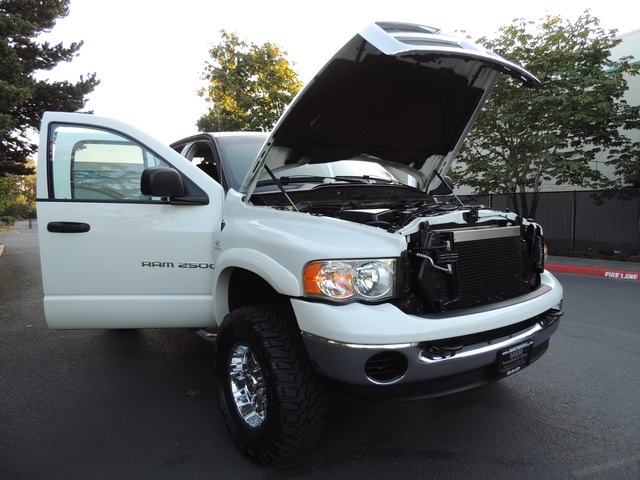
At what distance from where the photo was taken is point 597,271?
9.32 m

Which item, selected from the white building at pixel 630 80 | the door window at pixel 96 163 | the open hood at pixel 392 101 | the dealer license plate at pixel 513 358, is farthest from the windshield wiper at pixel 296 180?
the white building at pixel 630 80

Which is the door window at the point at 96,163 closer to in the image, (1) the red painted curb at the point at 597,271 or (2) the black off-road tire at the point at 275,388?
(2) the black off-road tire at the point at 275,388

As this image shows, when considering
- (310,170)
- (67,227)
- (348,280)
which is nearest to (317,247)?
(348,280)

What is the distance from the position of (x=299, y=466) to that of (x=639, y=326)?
14.9 ft

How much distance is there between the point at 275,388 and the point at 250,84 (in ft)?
55.8

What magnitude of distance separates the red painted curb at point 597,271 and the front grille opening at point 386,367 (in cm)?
893

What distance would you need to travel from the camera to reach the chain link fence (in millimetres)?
11070

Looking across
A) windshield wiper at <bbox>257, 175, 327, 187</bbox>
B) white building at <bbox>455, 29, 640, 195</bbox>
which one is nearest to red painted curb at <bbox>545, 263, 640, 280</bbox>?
white building at <bbox>455, 29, 640, 195</bbox>

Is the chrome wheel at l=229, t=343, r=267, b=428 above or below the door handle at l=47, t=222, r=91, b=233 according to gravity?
below

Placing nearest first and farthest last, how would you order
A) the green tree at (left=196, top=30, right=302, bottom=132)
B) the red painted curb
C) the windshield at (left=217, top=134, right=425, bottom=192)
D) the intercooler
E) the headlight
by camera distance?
the headlight < the intercooler < the windshield at (left=217, top=134, right=425, bottom=192) < the red painted curb < the green tree at (left=196, top=30, right=302, bottom=132)

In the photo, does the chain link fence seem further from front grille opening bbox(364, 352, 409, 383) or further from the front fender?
front grille opening bbox(364, 352, 409, 383)

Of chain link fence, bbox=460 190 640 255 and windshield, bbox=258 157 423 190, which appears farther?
chain link fence, bbox=460 190 640 255

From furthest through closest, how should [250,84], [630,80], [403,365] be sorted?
[250,84], [630,80], [403,365]

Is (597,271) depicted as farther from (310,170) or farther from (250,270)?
(250,270)
